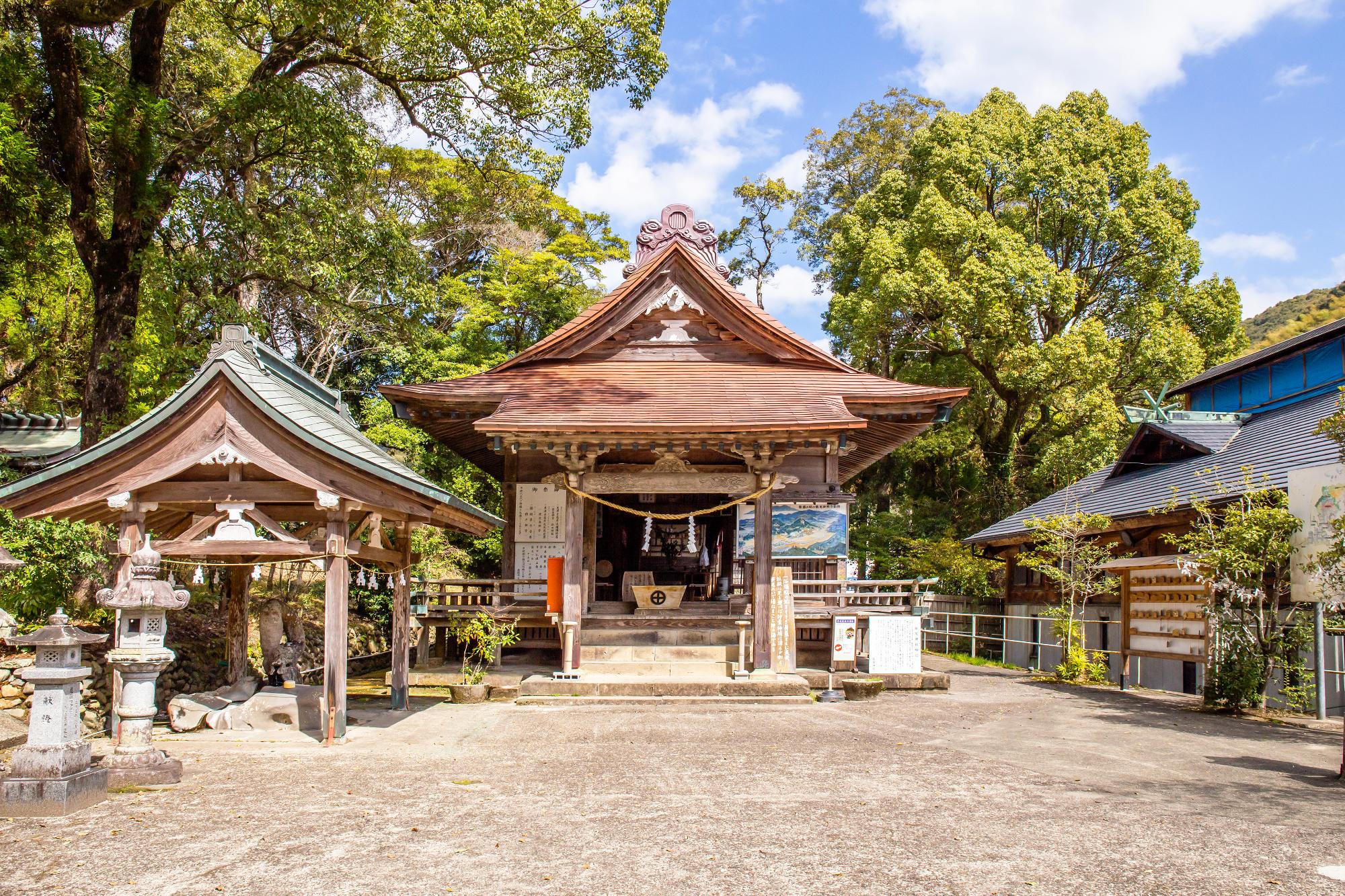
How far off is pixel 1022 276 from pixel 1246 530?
15.2 metres

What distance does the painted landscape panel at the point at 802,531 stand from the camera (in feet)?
52.7

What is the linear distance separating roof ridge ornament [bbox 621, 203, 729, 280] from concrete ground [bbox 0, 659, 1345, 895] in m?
10.3

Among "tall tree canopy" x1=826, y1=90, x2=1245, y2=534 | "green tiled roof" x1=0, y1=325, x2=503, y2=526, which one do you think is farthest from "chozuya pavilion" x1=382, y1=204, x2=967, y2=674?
"tall tree canopy" x1=826, y1=90, x2=1245, y2=534

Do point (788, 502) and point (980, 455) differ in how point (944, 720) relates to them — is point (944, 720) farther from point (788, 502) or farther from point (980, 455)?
point (980, 455)

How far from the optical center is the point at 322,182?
56.6 ft

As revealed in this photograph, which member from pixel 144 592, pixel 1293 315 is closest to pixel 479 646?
pixel 144 592

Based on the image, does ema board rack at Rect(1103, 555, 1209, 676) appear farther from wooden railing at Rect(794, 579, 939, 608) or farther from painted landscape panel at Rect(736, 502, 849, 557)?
painted landscape panel at Rect(736, 502, 849, 557)

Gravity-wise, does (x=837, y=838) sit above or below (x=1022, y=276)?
below

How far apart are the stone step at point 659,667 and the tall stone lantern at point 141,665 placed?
23.3 ft

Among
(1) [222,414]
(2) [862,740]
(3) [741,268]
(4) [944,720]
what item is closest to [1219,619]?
(4) [944,720]

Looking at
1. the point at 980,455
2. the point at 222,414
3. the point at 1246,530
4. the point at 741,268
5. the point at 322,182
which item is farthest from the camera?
A: the point at 741,268

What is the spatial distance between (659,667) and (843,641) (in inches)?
116

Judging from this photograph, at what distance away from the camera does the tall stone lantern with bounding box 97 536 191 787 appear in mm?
7297

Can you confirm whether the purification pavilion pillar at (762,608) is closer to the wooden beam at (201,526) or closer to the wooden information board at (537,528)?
the wooden information board at (537,528)
